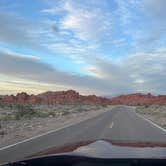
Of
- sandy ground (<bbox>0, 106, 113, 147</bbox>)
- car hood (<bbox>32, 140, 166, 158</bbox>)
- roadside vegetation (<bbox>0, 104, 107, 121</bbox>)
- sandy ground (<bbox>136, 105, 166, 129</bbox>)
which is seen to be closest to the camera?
car hood (<bbox>32, 140, 166, 158</bbox>)

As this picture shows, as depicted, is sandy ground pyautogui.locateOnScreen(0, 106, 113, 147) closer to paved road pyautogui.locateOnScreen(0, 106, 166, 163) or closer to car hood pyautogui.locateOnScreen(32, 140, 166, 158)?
paved road pyautogui.locateOnScreen(0, 106, 166, 163)

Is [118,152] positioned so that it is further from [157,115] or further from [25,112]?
[157,115]

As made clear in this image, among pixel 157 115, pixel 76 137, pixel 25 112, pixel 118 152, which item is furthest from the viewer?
pixel 157 115

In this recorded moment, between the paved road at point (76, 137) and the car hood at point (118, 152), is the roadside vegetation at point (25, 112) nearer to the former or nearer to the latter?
the paved road at point (76, 137)

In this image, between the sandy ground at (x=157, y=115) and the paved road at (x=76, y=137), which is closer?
the paved road at (x=76, y=137)

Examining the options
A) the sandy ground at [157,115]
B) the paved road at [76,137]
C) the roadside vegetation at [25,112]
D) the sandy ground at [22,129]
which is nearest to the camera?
the paved road at [76,137]

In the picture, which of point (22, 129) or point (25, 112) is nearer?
point (22, 129)

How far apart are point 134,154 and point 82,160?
64cm

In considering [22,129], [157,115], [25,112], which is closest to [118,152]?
[22,129]

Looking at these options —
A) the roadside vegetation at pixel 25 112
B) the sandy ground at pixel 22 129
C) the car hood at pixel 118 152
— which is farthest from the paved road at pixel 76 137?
the roadside vegetation at pixel 25 112

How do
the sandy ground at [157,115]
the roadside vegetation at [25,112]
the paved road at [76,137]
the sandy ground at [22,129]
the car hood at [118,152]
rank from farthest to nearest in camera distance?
1. the roadside vegetation at [25,112]
2. the sandy ground at [157,115]
3. the sandy ground at [22,129]
4. the paved road at [76,137]
5. the car hood at [118,152]

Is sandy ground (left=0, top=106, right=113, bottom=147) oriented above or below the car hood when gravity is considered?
below

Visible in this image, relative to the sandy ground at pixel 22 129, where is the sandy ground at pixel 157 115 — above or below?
above

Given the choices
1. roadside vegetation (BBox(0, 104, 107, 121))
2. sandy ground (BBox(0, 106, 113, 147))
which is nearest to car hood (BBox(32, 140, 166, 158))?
sandy ground (BBox(0, 106, 113, 147))
